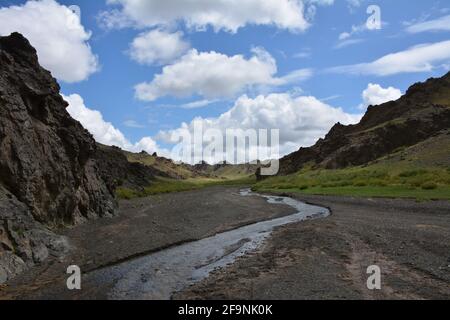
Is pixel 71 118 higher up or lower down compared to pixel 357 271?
higher up

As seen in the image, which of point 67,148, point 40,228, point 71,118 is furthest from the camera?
point 71,118

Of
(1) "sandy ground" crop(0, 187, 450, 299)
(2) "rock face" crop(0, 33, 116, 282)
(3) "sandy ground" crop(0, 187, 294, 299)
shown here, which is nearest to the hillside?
(3) "sandy ground" crop(0, 187, 294, 299)

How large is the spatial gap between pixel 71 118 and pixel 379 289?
40.2 m

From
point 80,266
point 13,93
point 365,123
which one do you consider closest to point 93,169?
point 13,93

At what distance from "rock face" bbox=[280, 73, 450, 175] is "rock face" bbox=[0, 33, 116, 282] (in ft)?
329

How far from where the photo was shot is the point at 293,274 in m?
19.6

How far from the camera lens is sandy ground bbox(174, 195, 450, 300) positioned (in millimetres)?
16812

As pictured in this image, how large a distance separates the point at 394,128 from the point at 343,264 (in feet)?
422

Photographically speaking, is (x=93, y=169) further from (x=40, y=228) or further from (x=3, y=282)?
(x=3, y=282)

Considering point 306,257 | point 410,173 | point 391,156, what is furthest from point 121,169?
point 306,257

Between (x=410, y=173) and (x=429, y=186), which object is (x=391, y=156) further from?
(x=429, y=186)

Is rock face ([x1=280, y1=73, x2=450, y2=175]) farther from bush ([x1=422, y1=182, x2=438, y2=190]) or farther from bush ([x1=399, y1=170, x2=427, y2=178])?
bush ([x1=422, y1=182, x2=438, y2=190])

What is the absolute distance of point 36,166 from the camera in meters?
35.6

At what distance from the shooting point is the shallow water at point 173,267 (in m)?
18.6
